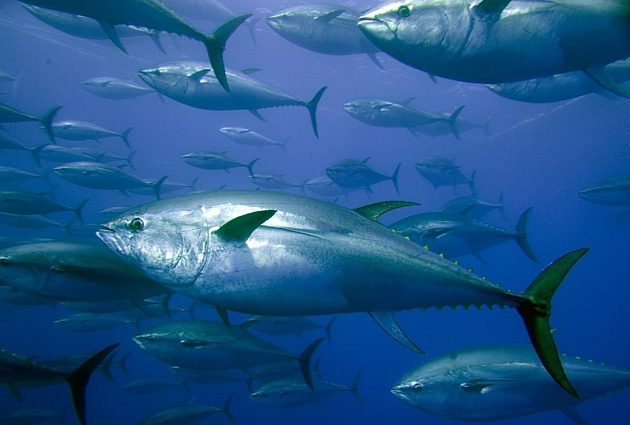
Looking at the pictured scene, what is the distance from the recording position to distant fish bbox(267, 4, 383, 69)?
454 centimetres

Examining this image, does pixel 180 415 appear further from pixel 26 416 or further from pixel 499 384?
pixel 499 384

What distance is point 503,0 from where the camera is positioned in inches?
66.4

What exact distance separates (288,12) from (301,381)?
16.1ft

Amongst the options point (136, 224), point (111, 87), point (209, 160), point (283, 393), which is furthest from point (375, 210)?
point (111, 87)

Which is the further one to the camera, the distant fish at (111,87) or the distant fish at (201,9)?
the distant fish at (201,9)

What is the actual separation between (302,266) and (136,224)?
660mm

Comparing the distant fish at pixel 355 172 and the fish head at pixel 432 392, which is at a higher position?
the distant fish at pixel 355 172

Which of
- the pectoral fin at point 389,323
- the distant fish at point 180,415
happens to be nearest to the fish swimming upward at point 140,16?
the pectoral fin at point 389,323

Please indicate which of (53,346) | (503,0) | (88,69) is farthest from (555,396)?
(88,69)

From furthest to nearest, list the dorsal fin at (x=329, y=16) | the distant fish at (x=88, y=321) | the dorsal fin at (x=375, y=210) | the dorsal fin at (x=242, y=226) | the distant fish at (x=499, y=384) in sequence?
the distant fish at (x=88, y=321) → the dorsal fin at (x=329, y=16) → the distant fish at (x=499, y=384) → the dorsal fin at (x=375, y=210) → the dorsal fin at (x=242, y=226)

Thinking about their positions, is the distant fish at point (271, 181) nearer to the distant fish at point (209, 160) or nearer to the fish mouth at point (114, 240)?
the distant fish at point (209, 160)

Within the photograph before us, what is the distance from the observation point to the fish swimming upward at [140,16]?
211 cm

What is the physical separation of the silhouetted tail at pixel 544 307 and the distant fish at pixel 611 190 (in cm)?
792

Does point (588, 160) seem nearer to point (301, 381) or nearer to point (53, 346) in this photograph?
point (301, 381)
